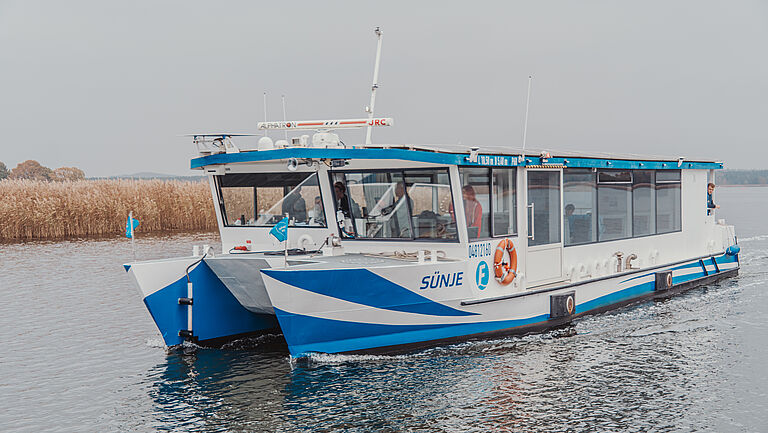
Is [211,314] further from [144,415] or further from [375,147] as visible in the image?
[375,147]

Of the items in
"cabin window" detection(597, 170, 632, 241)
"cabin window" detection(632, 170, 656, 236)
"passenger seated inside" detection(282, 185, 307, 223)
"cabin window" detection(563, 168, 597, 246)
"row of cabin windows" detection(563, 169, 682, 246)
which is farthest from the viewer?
"cabin window" detection(632, 170, 656, 236)

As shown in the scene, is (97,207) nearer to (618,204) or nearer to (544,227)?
(618,204)

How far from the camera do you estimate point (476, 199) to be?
1098cm

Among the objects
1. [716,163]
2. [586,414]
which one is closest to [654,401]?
[586,414]

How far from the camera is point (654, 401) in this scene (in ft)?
29.6

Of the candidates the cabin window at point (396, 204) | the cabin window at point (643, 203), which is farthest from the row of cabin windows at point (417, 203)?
the cabin window at point (643, 203)

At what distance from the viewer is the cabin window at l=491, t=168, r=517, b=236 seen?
11.3m

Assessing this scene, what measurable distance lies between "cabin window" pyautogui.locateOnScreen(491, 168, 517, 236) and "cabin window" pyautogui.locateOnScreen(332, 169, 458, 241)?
3.18ft

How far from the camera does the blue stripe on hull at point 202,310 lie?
10625 mm

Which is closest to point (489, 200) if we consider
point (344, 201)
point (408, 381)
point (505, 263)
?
point (505, 263)

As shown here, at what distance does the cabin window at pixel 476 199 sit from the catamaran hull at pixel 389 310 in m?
0.68

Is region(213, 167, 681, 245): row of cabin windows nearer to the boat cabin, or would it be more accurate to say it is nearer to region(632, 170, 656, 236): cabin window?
the boat cabin

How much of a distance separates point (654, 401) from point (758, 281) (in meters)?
10.8

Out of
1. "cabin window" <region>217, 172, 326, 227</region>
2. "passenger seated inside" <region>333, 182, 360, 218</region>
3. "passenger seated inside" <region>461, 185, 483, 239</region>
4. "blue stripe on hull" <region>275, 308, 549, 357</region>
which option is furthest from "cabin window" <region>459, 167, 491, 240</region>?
"cabin window" <region>217, 172, 326, 227</region>
